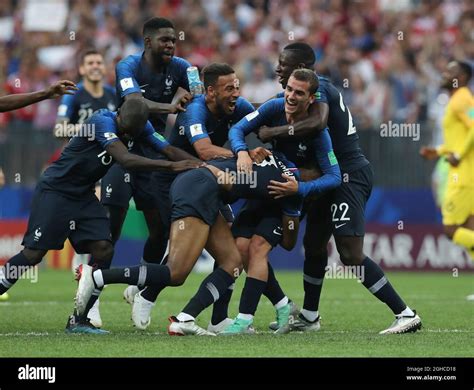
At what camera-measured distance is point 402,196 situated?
18.9 metres

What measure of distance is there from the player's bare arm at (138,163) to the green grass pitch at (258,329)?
1402 mm

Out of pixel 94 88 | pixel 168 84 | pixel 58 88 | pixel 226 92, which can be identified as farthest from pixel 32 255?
pixel 94 88

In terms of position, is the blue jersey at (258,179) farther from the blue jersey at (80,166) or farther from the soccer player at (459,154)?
the soccer player at (459,154)

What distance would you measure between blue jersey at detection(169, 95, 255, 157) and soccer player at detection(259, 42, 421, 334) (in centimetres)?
49

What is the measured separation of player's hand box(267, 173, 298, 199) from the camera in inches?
367

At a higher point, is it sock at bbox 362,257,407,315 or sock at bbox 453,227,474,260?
sock at bbox 453,227,474,260

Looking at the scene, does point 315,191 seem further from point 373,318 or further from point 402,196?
point 402,196

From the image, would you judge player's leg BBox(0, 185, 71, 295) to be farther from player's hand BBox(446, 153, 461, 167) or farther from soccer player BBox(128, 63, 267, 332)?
player's hand BBox(446, 153, 461, 167)

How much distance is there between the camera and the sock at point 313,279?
10383 millimetres

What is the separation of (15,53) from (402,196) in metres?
8.54

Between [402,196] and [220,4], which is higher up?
[220,4]

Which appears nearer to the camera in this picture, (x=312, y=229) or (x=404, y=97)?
(x=312, y=229)

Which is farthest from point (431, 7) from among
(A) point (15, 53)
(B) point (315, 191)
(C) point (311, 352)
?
(C) point (311, 352)

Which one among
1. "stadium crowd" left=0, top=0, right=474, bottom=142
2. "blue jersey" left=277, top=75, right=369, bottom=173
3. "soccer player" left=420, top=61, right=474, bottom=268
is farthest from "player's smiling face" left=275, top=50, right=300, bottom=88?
"stadium crowd" left=0, top=0, right=474, bottom=142
